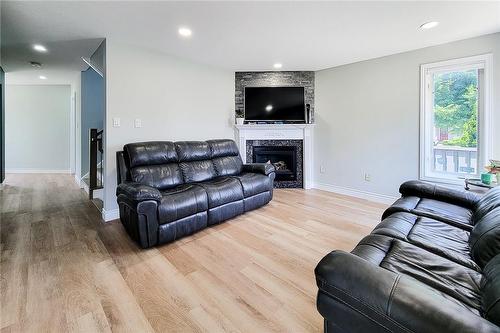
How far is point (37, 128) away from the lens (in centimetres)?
679

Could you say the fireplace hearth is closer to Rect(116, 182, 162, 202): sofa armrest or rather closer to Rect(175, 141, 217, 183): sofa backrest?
Rect(175, 141, 217, 183): sofa backrest

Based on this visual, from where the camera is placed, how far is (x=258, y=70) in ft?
15.8

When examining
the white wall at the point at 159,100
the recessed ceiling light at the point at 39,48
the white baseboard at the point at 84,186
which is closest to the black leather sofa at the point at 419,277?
the white wall at the point at 159,100

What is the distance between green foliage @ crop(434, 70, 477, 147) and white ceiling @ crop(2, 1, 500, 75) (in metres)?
0.52

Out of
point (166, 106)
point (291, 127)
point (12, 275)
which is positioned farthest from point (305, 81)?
point (12, 275)

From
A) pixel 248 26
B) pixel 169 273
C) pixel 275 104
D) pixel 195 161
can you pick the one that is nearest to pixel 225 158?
pixel 195 161

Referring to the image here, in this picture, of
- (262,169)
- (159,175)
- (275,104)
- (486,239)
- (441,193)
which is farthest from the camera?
(275,104)

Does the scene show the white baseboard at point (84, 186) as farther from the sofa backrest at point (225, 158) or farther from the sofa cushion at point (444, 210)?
the sofa cushion at point (444, 210)

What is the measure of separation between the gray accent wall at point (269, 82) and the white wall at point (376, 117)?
0.20 m

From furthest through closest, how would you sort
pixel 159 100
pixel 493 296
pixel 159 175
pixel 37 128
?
pixel 37 128
pixel 159 100
pixel 159 175
pixel 493 296

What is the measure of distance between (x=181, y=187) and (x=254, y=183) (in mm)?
1025

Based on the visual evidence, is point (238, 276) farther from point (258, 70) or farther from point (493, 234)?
point (258, 70)

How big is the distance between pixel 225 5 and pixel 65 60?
3505 millimetres

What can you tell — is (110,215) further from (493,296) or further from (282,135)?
(493,296)
